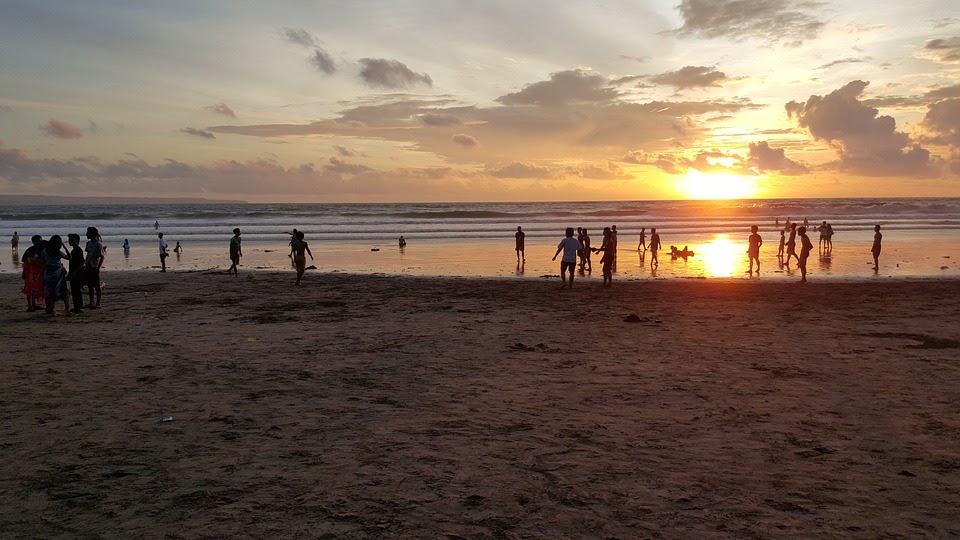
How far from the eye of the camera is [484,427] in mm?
6914

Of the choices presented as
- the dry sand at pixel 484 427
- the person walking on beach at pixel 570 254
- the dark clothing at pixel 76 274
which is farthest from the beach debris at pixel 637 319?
the dark clothing at pixel 76 274

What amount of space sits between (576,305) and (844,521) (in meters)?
11.1

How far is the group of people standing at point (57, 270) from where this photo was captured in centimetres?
1441

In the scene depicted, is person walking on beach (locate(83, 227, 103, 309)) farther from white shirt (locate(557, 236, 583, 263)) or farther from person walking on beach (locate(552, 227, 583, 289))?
white shirt (locate(557, 236, 583, 263))

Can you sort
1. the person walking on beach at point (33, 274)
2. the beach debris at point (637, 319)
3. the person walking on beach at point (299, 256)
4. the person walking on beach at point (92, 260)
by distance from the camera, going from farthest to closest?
the person walking on beach at point (299, 256), the person walking on beach at point (92, 260), the person walking on beach at point (33, 274), the beach debris at point (637, 319)

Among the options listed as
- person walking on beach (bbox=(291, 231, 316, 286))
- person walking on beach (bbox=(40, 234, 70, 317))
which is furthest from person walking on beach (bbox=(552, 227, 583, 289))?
person walking on beach (bbox=(40, 234, 70, 317))

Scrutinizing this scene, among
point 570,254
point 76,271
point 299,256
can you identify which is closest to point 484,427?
point 76,271

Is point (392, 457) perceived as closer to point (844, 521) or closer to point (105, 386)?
point (844, 521)

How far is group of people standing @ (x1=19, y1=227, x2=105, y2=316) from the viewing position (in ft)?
47.3

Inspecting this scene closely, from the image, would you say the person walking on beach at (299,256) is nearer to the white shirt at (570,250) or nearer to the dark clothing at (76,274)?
the dark clothing at (76,274)

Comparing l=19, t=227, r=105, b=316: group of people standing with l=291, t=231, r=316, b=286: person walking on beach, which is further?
l=291, t=231, r=316, b=286: person walking on beach

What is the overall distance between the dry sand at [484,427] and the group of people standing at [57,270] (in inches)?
34.1

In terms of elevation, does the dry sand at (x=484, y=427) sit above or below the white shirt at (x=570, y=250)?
below

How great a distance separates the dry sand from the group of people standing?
2.84 ft
